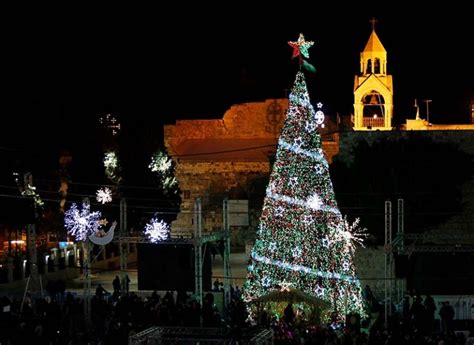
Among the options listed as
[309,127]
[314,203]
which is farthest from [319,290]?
[309,127]

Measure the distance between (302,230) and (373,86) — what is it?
19.9 metres

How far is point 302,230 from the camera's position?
Result: 67.6 feet

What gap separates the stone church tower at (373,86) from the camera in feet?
129

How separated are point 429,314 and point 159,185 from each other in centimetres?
2687

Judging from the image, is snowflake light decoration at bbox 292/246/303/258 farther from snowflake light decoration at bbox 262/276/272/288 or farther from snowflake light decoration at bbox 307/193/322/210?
snowflake light decoration at bbox 307/193/322/210

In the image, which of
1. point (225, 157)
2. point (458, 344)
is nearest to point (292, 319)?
point (458, 344)

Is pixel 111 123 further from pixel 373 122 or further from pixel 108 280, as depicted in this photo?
pixel 108 280

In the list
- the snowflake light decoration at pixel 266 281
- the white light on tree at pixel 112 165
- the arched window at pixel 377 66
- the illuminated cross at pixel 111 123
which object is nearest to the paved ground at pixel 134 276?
the snowflake light decoration at pixel 266 281

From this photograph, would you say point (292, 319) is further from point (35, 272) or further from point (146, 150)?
point (146, 150)

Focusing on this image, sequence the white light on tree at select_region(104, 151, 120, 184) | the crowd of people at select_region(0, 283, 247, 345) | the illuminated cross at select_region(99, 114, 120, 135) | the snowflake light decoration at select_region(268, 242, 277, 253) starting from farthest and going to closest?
the illuminated cross at select_region(99, 114, 120, 135)
the white light on tree at select_region(104, 151, 120, 184)
the snowflake light decoration at select_region(268, 242, 277, 253)
the crowd of people at select_region(0, 283, 247, 345)

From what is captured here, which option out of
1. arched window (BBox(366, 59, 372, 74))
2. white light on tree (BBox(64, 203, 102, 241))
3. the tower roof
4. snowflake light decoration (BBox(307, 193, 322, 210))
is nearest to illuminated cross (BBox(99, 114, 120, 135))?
arched window (BBox(366, 59, 372, 74))

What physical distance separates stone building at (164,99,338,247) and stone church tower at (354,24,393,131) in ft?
5.07

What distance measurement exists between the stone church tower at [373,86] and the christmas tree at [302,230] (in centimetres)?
1852

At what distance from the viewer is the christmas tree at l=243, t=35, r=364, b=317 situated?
2045cm
